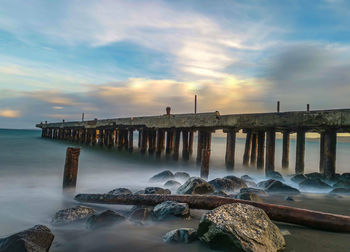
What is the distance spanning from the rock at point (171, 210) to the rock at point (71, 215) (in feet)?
3.23

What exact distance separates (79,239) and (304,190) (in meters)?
5.64

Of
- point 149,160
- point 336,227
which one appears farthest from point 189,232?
point 149,160

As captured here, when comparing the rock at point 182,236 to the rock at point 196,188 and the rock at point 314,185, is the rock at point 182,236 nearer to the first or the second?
the rock at point 196,188

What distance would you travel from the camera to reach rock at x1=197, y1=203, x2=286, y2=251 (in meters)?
2.49

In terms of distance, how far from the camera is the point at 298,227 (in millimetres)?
3244

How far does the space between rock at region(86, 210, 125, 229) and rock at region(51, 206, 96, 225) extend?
0.24m

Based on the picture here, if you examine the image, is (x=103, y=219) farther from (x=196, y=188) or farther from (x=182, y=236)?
(x=196, y=188)

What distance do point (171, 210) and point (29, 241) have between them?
1.81 metres

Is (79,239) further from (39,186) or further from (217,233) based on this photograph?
(39,186)

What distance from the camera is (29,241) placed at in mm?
2455

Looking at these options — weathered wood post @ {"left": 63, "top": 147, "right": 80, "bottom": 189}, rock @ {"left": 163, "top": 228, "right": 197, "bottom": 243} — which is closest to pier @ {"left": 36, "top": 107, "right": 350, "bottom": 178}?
weathered wood post @ {"left": 63, "top": 147, "right": 80, "bottom": 189}

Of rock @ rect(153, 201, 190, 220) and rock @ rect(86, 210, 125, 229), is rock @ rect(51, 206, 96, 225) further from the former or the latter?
rock @ rect(153, 201, 190, 220)

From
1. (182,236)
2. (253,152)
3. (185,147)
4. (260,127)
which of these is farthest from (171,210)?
(253,152)

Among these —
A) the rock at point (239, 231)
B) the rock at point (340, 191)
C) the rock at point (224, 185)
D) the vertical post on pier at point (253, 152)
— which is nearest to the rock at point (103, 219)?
the rock at point (239, 231)
